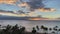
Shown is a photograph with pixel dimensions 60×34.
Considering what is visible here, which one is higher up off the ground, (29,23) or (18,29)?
(29,23)

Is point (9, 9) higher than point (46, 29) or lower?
higher

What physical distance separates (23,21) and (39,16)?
0.34 meters

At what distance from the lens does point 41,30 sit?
4.31m

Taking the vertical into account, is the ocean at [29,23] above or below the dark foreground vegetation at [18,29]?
above

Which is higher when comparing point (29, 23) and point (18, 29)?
point (29, 23)

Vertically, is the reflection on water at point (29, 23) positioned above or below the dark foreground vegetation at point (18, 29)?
above

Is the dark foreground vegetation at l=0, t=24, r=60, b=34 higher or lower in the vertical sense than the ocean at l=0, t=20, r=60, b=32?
lower

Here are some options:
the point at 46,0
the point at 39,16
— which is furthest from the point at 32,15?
the point at 46,0

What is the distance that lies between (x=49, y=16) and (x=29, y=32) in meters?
0.52

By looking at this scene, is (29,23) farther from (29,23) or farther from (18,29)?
(18,29)

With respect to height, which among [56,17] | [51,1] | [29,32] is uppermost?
[51,1]

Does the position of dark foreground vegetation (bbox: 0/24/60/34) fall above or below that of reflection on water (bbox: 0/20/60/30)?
below

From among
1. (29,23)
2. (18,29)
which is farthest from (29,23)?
(18,29)

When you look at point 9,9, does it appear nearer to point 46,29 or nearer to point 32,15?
point 32,15
